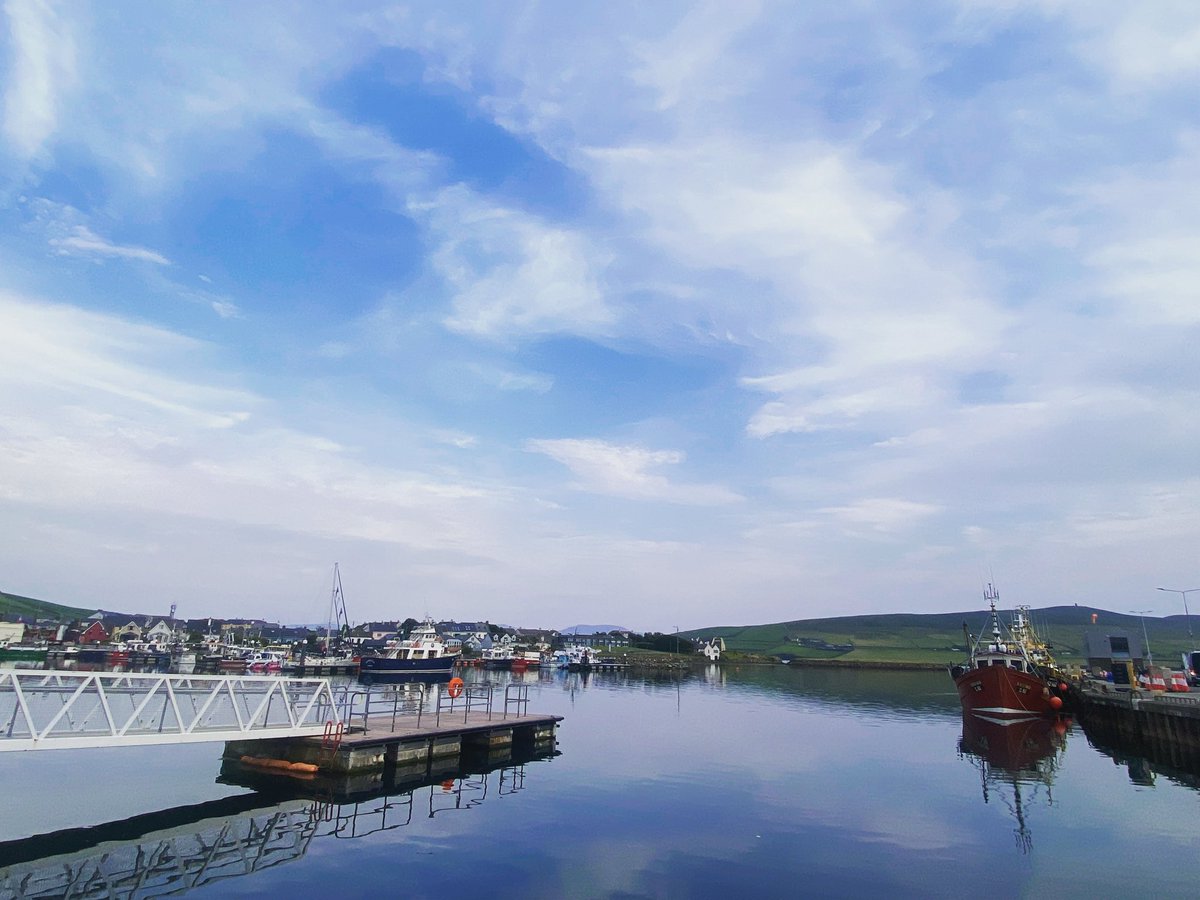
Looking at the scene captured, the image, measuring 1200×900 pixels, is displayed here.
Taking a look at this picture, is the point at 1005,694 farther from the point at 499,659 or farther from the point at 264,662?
the point at 499,659

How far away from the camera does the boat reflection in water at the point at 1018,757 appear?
3284 cm

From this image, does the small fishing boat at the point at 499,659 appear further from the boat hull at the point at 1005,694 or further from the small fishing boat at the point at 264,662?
the boat hull at the point at 1005,694

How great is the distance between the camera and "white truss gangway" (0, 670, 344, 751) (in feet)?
72.1

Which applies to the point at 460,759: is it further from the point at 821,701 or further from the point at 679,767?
the point at 821,701

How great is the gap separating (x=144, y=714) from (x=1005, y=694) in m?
65.4

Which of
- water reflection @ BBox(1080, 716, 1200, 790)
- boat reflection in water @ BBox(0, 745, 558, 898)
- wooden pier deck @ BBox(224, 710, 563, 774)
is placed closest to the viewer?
boat reflection in water @ BBox(0, 745, 558, 898)

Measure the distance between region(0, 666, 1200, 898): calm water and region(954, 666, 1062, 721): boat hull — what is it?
18.0 metres

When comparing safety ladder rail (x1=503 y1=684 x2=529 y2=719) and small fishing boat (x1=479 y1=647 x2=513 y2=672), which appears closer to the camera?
safety ladder rail (x1=503 y1=684 x2=529 y2=719)

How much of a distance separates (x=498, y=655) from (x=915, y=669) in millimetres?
110631

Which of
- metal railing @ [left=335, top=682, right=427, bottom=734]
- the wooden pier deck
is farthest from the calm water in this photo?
metal railing @ [left=335, top=682, right=427, bottom=734]

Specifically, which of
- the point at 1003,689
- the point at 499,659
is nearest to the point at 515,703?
the point at 1003,689

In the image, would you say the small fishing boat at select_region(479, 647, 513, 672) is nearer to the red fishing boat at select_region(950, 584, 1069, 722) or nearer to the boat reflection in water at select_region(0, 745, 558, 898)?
the red fishing boat at select_region(950, 584, 1069, 722)

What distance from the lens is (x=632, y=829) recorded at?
25688 mm

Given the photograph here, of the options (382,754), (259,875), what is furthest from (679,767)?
(259,875)
